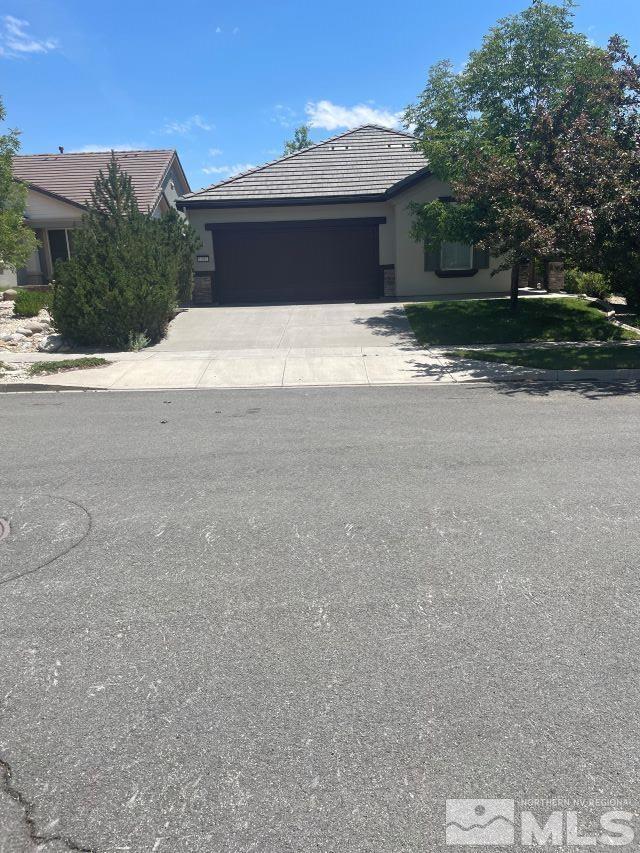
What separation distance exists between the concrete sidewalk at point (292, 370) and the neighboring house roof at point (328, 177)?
367 inches

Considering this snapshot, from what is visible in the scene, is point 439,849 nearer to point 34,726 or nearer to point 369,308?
point 34,726

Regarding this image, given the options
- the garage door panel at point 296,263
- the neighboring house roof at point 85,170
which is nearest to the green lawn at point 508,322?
the garage door panel at point 296,263

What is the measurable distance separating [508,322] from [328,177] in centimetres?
1018

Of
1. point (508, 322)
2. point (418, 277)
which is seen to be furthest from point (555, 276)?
point (508, 322)

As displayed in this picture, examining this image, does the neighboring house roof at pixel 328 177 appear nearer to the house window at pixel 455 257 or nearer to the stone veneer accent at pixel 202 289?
the stone veneer accent at pixel 202 289

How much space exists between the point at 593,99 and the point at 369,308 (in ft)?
30.1

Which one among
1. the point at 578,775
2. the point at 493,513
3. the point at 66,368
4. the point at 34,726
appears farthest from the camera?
the point at 66,368

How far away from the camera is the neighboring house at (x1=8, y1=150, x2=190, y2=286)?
25.8 meters

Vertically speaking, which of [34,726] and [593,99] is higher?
[593,99]

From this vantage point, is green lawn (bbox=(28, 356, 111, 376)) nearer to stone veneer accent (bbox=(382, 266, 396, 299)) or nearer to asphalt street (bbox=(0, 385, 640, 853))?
asphalt street (bbox=(0, 385, 640, 853))

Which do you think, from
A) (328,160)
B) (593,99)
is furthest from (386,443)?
(328,160)

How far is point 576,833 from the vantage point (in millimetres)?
2725

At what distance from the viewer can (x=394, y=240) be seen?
77.3 feet

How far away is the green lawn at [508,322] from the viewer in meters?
16.5
